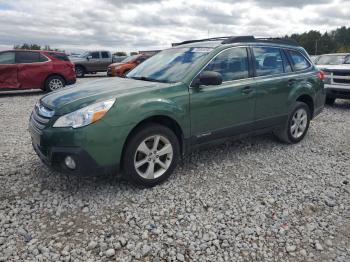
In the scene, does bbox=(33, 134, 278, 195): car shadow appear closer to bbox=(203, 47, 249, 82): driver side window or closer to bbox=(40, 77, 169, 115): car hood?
bbox=(40, 77, 169, 115): car hood

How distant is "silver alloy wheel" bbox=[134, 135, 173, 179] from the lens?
3.61m

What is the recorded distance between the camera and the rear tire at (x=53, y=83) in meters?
11.3

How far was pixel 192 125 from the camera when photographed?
13.0 feet

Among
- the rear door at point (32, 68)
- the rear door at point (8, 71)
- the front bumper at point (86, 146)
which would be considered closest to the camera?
the front bumper at point (86, 146)

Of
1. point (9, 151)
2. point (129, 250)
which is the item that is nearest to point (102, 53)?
point (9, 151)

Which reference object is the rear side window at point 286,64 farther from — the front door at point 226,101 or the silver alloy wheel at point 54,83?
the silver alloy wheel at point 54,83

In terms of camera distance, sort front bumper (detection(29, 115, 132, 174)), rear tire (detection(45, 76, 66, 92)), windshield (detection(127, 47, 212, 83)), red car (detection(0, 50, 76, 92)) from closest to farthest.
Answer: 1. front bumper (detection(29, 115, 132, 174))
2. windshield (detection(127, 47, 212, 83))
3. red car (detection(0, 50, 76, 92))
4. rear tire (detection(45, 76, 66, 92))

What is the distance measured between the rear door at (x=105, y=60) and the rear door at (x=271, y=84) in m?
17.8

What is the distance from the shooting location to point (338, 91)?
8.94 meters

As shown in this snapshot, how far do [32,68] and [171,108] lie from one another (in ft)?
29.6

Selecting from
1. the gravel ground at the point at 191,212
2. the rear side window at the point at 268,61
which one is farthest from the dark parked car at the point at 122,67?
the gravel ground at the point at 191,212

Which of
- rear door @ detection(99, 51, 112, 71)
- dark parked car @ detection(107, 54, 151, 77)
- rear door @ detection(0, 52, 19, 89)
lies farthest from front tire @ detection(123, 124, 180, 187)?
rear door @ detection(99, 51, 112, 71)

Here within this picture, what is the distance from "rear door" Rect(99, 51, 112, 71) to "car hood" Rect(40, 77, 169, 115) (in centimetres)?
1807

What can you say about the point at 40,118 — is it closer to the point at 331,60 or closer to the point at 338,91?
the point at 338,91
